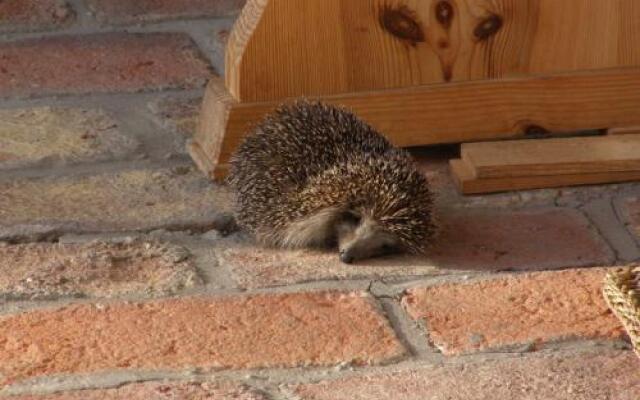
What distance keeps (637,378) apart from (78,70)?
2.48 metres

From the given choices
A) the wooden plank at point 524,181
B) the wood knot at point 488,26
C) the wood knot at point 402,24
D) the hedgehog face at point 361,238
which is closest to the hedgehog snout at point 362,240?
the hedgehog face at point 361,238

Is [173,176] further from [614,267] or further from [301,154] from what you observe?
[614,267]

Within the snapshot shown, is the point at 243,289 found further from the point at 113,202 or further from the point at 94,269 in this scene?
the point at 113,202

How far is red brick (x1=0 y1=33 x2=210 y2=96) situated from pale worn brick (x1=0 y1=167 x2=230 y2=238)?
2.37 feet

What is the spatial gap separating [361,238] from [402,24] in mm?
768

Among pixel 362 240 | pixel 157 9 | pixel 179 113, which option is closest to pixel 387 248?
pixel 362 240

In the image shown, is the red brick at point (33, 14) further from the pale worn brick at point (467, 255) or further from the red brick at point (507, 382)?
the red brick at point (507, 382)

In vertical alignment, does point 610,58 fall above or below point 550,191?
above

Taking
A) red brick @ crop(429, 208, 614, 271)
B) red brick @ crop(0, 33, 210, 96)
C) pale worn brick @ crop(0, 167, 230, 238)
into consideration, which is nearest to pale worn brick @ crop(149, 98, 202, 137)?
red brick @ crop(0, 33, 210, 96)

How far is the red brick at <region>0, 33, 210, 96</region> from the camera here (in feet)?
15.0

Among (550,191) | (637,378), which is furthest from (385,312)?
(550,191)

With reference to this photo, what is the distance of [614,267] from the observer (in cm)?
337

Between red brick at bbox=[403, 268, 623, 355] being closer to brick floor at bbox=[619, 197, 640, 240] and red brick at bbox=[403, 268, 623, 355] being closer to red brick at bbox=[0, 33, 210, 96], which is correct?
brick floor at bbox=[619, 197, 640, 240]

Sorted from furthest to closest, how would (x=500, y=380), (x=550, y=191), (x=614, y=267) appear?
(x=550, y=191) < (x=614, y=267) < (x=500, y=380)
